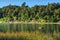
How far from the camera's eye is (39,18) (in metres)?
83.8

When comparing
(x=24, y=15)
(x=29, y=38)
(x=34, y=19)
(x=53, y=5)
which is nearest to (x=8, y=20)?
(x=24, y=15)

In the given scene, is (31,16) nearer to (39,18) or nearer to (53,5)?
(39,18)

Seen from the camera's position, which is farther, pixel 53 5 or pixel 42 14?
pixel 53 5

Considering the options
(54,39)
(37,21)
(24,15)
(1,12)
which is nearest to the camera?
(54,39)

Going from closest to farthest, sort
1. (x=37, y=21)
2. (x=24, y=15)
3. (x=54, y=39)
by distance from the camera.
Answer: (x=54, y=39) → (x=37, y=21) → (x=24, y=15)

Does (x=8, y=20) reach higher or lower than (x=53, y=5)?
lower

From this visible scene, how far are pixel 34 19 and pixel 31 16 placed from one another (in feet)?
10.0

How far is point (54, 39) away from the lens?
1602 centimetres

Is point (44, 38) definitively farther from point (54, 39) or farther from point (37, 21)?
point (37, 21)

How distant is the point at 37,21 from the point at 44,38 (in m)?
65.9

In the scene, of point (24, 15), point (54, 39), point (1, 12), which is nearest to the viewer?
point (54, 39)

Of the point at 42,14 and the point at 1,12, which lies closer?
the point at 42,14

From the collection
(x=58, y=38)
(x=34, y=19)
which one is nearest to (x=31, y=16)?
(x=34, y=19)

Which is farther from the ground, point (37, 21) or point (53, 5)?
point (53, 5)
